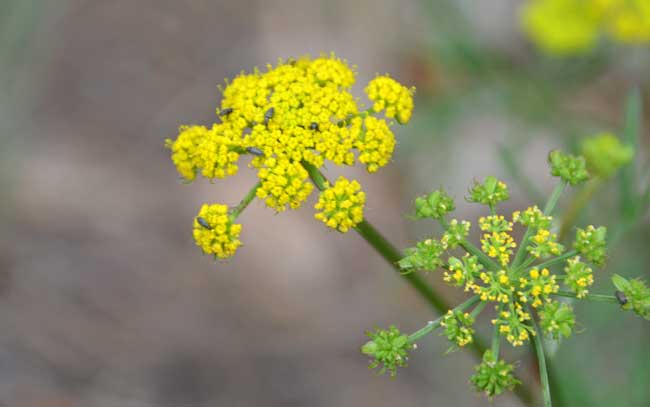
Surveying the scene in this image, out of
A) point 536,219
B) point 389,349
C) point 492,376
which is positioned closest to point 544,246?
point 536,219

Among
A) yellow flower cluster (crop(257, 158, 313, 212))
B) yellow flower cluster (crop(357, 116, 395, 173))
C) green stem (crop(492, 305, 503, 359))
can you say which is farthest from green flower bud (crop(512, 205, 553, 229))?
yellow flower cluster (crop(257, 158, 313, 212))

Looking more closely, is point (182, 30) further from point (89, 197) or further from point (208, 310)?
point (208, 310)

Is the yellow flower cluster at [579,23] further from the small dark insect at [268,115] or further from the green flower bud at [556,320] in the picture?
the small dark insect at [268,115]

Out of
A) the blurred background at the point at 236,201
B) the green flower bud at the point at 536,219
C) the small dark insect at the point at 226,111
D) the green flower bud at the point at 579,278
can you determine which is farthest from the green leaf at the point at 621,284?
the blurred background at the point at 236,201

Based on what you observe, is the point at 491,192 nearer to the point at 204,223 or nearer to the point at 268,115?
the point at 268,115

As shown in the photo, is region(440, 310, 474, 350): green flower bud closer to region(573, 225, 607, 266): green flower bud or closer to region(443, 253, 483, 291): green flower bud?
region(443, 253, 483, 291): green flower bud

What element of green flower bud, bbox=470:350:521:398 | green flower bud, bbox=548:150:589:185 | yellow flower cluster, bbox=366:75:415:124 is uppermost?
yellow flower cluster, bbox=366:75:415:124
